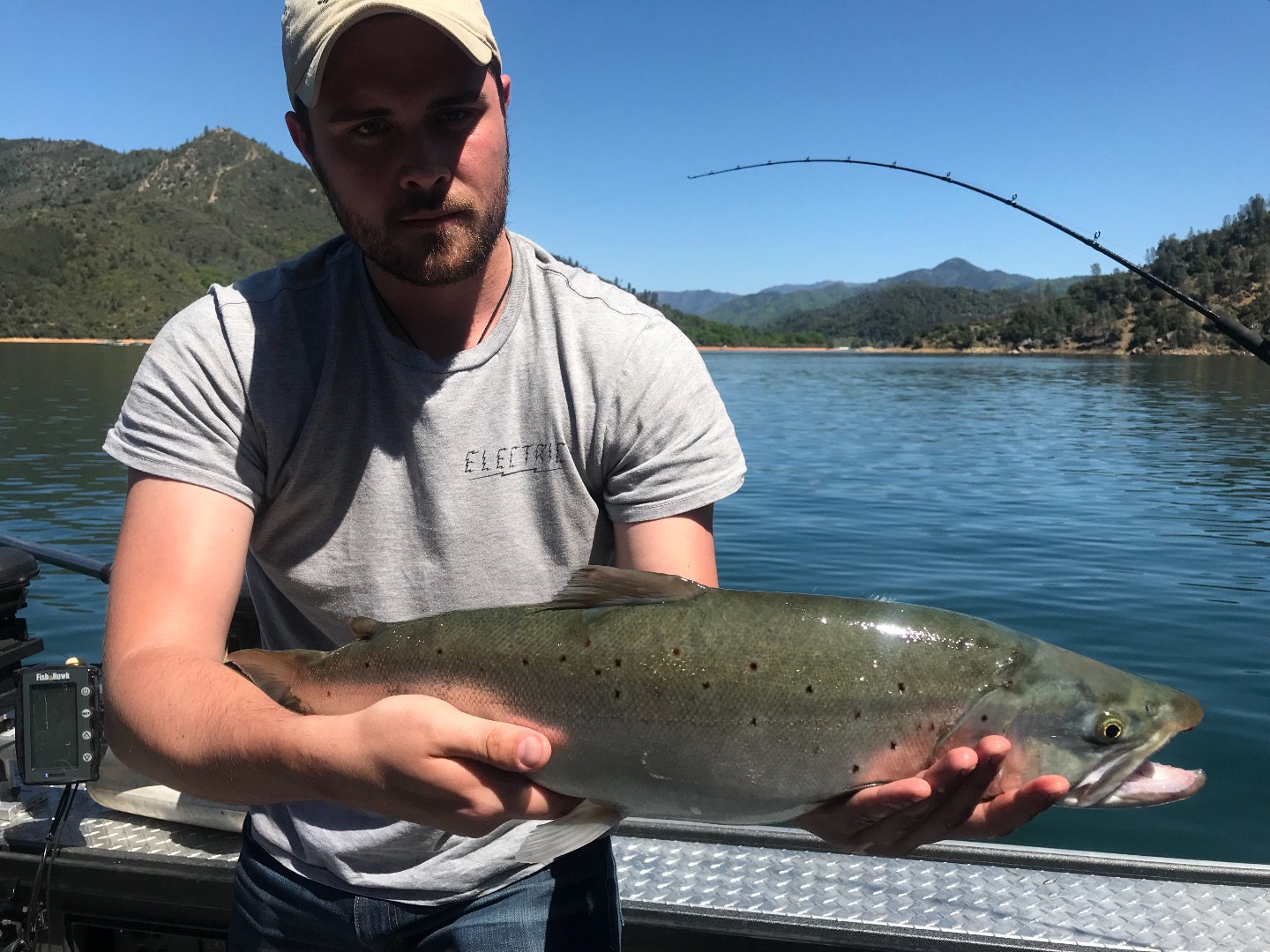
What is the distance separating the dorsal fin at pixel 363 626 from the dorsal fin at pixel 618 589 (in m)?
0.36

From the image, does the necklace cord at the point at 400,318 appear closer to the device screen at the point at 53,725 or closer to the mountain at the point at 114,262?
the device screen at the point at 53,725

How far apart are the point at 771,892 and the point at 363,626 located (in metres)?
1.85

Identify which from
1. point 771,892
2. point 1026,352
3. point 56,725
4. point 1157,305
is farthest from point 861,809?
point 1026,352

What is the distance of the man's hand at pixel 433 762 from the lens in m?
1.70

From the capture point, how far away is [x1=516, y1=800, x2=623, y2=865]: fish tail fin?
78.0 inches

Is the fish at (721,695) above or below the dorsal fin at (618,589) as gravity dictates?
below

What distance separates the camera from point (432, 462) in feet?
7.21

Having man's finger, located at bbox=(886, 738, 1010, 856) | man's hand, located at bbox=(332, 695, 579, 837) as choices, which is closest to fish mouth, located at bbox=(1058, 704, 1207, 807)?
man's finger, located at bbox=(886, 738, 1010, 856)

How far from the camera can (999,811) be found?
2.05 metres

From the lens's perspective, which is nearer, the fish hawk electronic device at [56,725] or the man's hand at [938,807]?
the man's hand at [938,807]

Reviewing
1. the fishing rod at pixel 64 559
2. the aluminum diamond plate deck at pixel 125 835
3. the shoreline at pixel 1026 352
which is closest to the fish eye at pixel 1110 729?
the aluminum diamond plate deck at pixel 125 835

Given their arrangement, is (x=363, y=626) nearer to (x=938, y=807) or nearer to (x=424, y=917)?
(x=424, y=917)

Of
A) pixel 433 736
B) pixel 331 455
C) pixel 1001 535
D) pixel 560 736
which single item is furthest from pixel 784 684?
pixel 1001 535

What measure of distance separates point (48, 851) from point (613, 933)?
6.96ft
